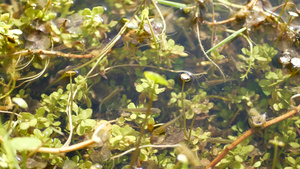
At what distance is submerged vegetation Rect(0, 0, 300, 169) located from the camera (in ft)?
5.41

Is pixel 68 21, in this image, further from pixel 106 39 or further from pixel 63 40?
pixel 106 39

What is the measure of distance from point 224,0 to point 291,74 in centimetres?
84

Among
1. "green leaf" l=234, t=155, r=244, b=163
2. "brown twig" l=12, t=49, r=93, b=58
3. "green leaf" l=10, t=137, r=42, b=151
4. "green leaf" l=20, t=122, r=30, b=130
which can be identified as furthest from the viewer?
"brown twig" l=12, t=49, r=93, b=58

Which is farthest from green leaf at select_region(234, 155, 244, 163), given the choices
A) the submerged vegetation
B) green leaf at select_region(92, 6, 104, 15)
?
green leaf at select_region(92, 6, 104, 15)

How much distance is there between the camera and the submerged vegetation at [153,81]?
165 centimetres

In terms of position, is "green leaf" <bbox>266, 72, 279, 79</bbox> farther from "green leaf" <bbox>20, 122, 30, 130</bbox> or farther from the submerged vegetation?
"green leaf" <bbox>20, 122, 30, 130</bbox>

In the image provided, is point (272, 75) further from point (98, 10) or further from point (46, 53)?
point (46, 53)

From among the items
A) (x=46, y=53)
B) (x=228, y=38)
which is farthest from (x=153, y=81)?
(x=46, y=53)

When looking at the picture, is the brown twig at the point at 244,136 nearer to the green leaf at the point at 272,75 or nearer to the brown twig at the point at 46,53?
the green leaf at the point at 272,75

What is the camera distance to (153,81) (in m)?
1.74

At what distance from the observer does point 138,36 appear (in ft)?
6.66

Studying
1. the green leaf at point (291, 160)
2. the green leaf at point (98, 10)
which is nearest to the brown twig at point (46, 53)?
the green leaf at point (98, 10)

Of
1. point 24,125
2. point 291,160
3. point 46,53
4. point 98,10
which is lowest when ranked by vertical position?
point 291,160

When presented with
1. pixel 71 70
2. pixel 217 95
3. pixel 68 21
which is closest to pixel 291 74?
pixel 217 95
